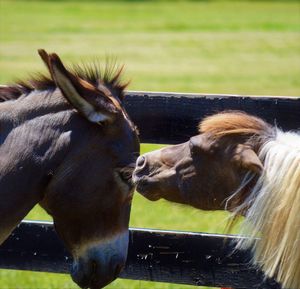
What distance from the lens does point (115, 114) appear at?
177 inches

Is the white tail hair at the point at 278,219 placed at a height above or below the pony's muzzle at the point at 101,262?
above

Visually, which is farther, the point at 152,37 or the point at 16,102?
the point at 152,37

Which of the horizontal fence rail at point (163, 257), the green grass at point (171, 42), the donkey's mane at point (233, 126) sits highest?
the donkey's mane at point (233, 126)

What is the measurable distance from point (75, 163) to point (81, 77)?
466 millimetres

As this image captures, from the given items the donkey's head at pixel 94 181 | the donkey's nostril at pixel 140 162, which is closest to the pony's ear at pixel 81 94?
the donkey's head at pixel 94 181

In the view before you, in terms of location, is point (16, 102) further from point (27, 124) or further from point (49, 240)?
point (49, 240)

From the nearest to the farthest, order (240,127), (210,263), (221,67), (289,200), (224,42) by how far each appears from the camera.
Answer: (289,200), (240,127), (210,263), (221,67), (224,42)

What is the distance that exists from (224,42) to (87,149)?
2642cm

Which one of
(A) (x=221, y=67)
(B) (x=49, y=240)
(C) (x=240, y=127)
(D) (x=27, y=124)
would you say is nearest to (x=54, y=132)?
(D) (x=27, y=124)

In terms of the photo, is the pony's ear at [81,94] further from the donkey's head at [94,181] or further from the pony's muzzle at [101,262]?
the pony's muzzle at [101,262]

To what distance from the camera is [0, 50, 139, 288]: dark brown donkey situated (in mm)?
4453

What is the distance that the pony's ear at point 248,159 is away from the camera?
4031 millimetres

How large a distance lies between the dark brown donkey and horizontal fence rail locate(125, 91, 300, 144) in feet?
4.13

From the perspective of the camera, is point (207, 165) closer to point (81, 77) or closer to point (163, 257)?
point (81, 77)
